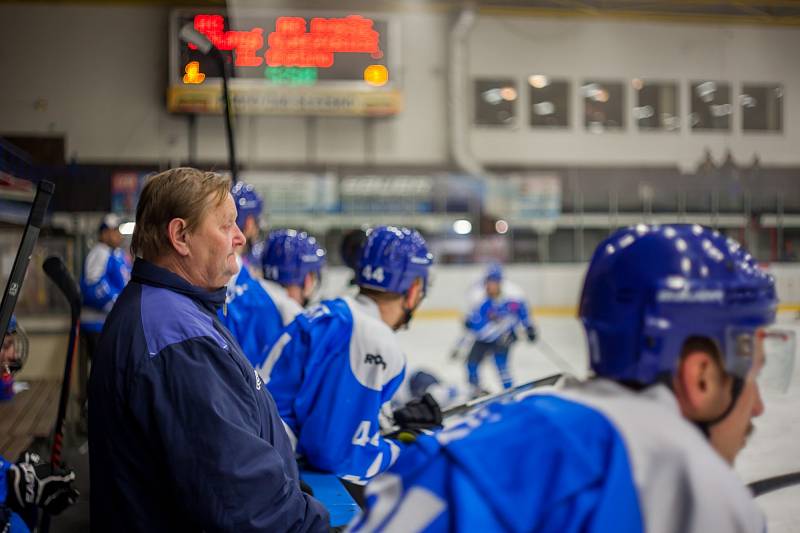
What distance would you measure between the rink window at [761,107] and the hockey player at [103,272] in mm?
3385

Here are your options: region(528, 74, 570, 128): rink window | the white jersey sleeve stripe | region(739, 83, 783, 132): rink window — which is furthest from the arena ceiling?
the white jersey sleeve stripe

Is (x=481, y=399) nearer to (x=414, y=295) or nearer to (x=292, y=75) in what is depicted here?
(x=414, y=295)

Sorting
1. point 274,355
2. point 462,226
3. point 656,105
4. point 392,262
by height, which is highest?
point 656,105

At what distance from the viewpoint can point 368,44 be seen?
6.65 metres

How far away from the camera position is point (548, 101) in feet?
26.1

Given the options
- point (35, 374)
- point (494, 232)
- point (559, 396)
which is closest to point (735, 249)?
point (559, 396)

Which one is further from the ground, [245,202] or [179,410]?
[245,202]

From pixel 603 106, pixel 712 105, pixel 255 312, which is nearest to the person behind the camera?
pixel 255 312

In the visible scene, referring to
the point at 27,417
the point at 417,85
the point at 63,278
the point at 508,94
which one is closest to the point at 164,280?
the point at 63,278

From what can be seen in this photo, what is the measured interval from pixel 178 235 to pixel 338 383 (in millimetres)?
677

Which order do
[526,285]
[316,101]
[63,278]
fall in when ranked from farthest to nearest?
1. [526,285]
2. [316,101]
3. [63,278]

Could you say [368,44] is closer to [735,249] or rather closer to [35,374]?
[35,374]

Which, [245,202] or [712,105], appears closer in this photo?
[245,202]

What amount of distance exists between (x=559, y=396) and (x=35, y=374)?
235 centimetres
